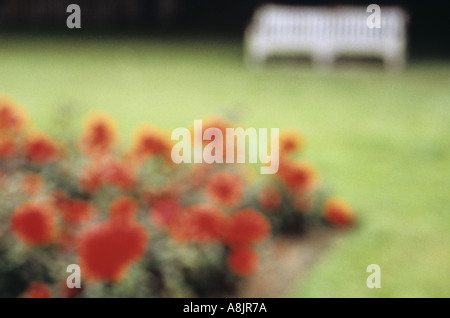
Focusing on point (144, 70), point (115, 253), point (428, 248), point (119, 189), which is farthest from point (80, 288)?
point (144, 70)

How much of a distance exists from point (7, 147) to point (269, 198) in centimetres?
138

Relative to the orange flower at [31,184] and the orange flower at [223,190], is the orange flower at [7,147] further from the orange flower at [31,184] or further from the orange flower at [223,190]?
the orange flower at [223,190]

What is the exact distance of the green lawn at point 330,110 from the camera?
3.60 m

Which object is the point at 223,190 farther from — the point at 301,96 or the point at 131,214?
the point at 301,96

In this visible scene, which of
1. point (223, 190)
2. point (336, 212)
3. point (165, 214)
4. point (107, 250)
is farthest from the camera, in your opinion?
point (336, 212)

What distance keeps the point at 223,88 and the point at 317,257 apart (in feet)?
15.5

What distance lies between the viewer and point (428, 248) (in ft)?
12.2

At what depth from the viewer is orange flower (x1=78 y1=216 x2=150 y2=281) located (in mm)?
2285

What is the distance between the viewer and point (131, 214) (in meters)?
2.72

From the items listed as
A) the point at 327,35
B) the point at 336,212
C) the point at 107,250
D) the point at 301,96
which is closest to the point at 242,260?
the point at 107,250

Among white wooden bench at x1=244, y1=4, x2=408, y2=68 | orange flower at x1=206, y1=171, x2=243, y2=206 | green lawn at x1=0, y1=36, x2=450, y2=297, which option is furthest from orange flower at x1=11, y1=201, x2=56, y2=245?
white wooden bench at x1=244, y1=4, x2=408, y2=68

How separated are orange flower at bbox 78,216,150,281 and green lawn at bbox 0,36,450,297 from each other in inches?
46.5

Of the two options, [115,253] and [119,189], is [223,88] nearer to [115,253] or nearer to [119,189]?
[119,189]

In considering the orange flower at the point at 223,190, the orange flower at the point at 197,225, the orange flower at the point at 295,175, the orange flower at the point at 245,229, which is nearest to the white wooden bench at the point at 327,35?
the orange flower at the point at 295,175
